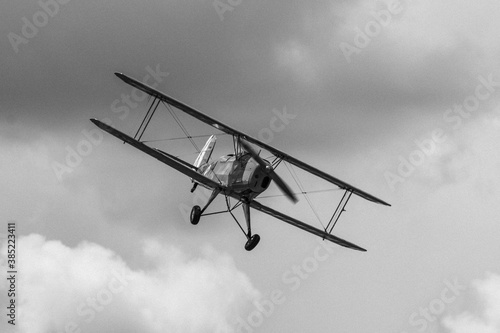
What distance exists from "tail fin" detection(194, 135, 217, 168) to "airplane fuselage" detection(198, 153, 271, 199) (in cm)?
559

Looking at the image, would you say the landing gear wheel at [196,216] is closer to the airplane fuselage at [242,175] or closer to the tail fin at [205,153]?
the airplane fuselage at [242,175]

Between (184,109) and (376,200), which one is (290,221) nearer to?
(376,200)

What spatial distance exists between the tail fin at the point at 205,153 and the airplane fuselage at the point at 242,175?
5.59m

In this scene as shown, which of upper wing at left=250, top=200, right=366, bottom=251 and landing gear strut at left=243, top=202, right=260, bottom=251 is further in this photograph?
upper wing at left=250, top=200, right=366, bottom=251

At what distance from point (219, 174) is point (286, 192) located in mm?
5149

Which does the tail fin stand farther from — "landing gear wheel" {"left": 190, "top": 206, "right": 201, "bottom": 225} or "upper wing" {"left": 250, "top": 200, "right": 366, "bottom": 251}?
"landing gear wheel" {"left": 190, "top": 206, "right": 201, "bottom": 225}

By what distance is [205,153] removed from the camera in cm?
5609

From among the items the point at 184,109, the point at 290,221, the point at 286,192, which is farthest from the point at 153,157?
the point at 290,221

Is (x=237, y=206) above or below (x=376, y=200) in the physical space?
below

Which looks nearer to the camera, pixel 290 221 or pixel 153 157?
pixel 153 157

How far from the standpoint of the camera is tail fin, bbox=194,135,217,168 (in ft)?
183

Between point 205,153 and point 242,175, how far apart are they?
Result: 8036 mm

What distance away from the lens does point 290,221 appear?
5353 cm

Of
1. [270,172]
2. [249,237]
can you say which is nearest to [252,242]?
[249,237]
